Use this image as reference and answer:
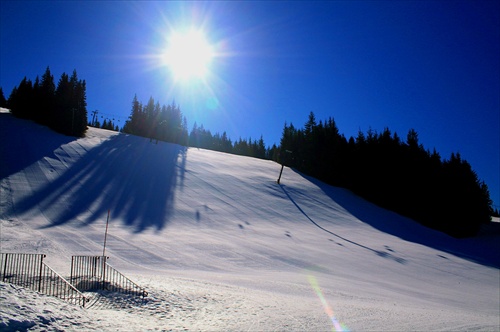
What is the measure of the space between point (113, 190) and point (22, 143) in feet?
64.4

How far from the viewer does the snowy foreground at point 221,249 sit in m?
9.61

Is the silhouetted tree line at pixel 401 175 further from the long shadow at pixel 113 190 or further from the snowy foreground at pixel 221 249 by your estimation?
the long shadow at pixel 113 190

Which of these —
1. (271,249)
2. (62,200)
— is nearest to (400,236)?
(271,249)

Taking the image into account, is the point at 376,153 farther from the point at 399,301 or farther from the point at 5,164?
the point at 5,164

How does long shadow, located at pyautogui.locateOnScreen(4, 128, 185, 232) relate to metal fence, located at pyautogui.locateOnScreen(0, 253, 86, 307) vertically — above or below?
above

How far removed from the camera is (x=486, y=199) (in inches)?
2201

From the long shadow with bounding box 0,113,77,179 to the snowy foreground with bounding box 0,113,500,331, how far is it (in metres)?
0.23

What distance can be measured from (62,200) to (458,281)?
31.2 metres

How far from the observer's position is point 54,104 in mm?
55469

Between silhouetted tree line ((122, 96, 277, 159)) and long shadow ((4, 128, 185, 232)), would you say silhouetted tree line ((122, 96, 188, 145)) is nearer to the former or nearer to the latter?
silhouetted tree line ((122, 96, 277, 159))

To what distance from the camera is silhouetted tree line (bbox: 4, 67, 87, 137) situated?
53.9 meters

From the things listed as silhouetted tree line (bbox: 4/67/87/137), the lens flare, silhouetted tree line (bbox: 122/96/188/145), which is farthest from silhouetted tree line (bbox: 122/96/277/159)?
the lens flare

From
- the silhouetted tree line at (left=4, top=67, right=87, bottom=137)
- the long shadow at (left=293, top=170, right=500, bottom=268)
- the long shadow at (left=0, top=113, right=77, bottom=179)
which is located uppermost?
the silhouetted tree line at (left=4, top=67, right=87, bottom=137)

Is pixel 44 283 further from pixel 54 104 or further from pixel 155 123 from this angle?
pixel 155 123
